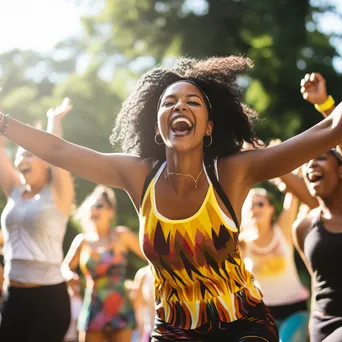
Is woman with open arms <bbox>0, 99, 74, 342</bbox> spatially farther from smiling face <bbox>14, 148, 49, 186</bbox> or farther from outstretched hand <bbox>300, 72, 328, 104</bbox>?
outstretched hand <bbox>300, 72, 328, 104</bbox>

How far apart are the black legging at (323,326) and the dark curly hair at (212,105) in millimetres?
1225

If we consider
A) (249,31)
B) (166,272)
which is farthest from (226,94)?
(249,31)

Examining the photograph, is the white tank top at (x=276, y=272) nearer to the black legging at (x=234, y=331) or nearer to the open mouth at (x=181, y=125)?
the black legging at (x=234, y=331)

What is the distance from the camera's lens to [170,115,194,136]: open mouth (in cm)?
327

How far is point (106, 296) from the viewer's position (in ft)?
22.4

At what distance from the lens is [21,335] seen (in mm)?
4805

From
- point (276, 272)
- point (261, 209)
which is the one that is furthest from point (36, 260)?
point (261, 209)

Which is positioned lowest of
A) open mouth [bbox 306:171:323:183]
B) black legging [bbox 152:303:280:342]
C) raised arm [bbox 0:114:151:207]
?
black legging [bbox 152:303:280:342]

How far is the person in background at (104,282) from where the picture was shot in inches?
267

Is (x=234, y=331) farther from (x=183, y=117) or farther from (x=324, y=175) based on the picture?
(x=324, y=175)

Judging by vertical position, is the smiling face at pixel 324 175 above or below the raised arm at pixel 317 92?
below

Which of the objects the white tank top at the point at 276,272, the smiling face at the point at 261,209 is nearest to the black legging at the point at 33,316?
the white tank top at the point at 276,272

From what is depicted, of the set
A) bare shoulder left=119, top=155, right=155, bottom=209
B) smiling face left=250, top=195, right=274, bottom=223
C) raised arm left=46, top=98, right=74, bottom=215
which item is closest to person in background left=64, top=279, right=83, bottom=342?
smiling face left=250, top=195, right=274, bottom=223

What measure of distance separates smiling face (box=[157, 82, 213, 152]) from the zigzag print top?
257 mm
